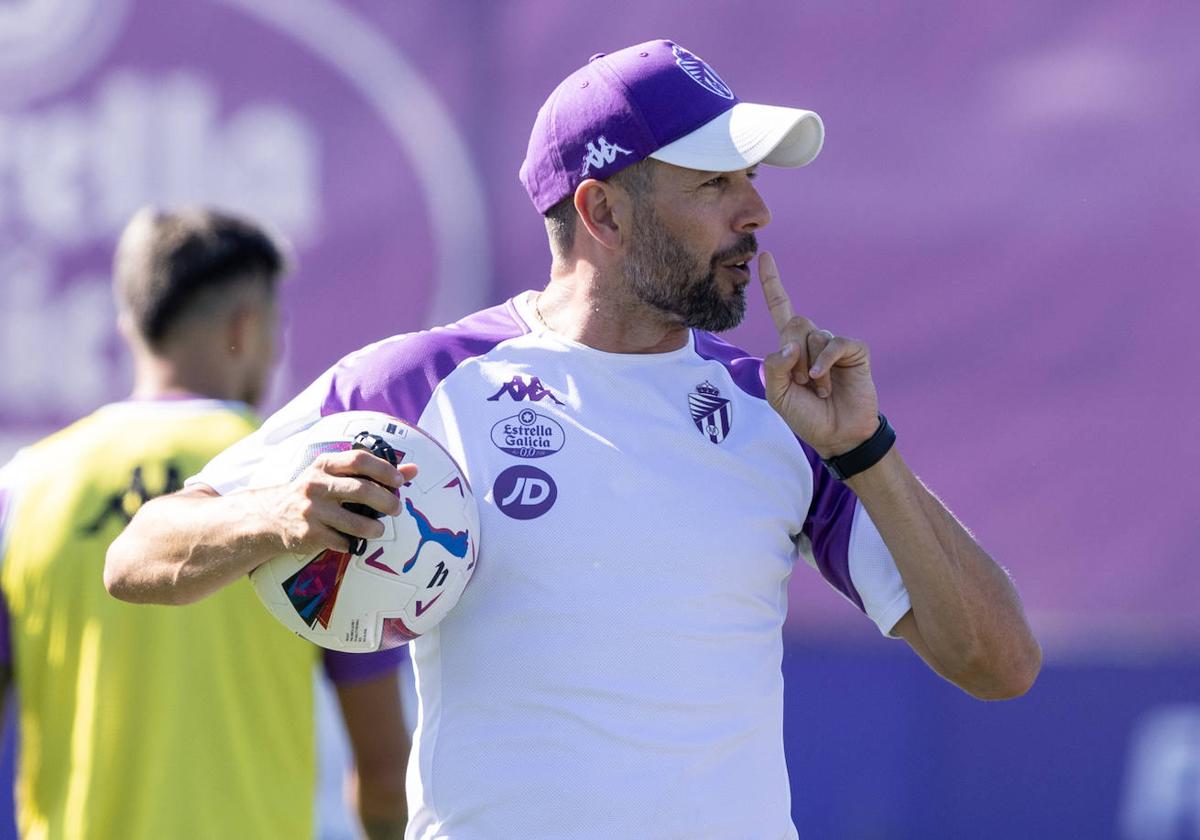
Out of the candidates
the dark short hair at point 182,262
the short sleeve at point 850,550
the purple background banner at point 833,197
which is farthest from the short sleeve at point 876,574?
the purple background banner at point 833,197

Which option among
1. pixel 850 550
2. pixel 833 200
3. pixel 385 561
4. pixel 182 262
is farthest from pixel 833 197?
pixel 385 561

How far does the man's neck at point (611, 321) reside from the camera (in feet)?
9.21

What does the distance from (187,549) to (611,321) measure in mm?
781

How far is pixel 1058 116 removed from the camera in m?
6.20

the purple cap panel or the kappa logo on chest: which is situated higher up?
the purple cap panel

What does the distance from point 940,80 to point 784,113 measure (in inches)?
145

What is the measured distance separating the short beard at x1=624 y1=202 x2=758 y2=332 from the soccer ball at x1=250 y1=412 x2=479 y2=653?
1.55 feet

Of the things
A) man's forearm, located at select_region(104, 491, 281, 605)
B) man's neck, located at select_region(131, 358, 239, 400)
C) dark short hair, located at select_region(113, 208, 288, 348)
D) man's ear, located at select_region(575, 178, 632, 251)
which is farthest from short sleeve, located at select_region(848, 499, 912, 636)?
dark short hair, located at select_region(113, 208, 288, 348)

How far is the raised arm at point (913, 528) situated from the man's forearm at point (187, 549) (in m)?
0.83

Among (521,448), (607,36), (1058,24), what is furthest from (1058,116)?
(521,448)

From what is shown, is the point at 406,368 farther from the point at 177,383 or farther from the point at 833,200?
the point at 833,200

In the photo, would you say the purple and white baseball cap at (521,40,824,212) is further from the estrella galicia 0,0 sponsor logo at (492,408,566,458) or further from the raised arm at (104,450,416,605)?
the raised arm at (104,450,416,605)

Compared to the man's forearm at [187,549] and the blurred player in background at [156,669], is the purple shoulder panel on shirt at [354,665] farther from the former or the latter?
the man's forearm at [187,549]

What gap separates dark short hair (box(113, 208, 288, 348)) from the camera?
356 centimetres
